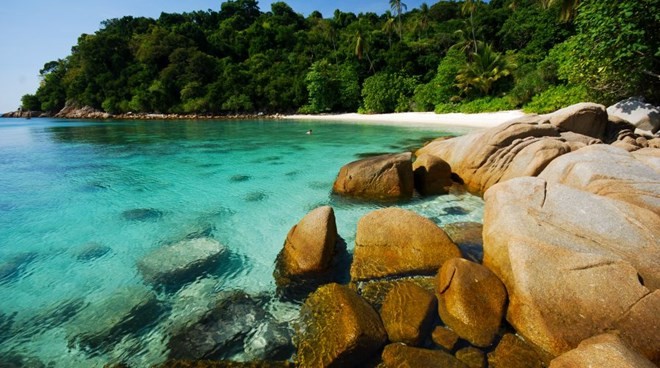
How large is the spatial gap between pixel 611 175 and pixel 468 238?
257cm

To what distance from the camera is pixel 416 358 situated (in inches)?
129

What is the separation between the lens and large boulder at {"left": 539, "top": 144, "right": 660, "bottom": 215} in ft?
16.1

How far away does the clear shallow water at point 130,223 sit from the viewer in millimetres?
4539

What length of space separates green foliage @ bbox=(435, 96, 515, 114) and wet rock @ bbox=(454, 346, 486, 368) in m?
30.1

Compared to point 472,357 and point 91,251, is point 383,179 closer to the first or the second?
point 472,357

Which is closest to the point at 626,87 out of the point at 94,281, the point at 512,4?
the point at 94,281

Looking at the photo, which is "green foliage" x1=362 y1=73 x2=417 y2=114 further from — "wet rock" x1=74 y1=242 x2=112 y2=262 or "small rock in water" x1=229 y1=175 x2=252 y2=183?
"wet rock" x1=74 y1=242 x2=112 y2=262

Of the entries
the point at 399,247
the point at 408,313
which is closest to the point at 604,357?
the point at 408,313

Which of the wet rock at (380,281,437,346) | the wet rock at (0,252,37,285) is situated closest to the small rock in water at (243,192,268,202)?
the wet rock at (0,252,37,285)

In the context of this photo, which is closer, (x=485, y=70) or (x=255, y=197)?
(x=255, y=197)

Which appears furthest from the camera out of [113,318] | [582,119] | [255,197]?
[582,119]

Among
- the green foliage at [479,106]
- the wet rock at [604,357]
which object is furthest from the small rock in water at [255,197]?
the green foliage at [479,106]

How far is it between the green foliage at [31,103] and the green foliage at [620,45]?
111270 millimetres

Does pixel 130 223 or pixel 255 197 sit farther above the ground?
pixel 255 197
